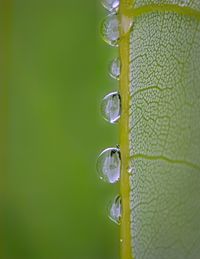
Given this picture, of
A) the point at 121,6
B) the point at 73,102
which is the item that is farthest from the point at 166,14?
the point at 73,102

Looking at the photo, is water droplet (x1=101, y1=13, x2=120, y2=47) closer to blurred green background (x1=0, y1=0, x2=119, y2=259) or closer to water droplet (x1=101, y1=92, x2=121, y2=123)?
water droplet (x1=101, y1=92, x2=121, y2=123)

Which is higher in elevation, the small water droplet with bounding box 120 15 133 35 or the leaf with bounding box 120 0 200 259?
the small water droplet with bounding box 120 15 133 35

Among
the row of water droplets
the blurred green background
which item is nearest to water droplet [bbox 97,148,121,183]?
the row of water droplets

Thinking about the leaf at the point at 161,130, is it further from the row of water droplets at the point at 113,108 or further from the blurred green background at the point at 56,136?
the blurred green background at the point at 56,136

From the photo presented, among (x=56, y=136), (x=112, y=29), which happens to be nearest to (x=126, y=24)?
(x=112, y=29)

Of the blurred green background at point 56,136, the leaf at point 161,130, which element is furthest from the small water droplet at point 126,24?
the blurred green background at point 56,136

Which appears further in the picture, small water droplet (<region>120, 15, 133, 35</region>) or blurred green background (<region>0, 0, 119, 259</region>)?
blurred green background (<region>0, 0, 119, 259</region>)
